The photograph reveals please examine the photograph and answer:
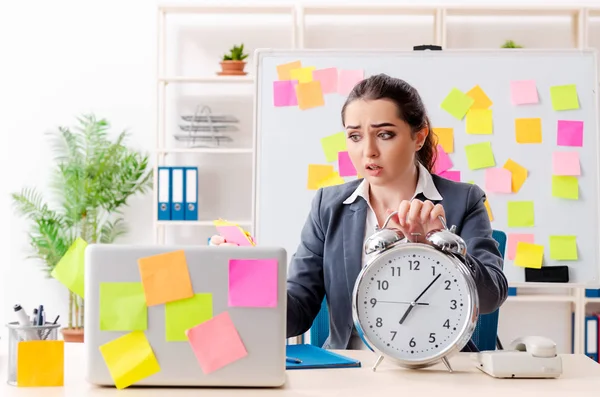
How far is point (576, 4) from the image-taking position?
421cm

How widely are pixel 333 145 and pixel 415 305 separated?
1862 mm

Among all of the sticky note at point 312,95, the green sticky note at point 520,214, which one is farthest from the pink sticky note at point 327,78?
the green sticky note at point 520,214

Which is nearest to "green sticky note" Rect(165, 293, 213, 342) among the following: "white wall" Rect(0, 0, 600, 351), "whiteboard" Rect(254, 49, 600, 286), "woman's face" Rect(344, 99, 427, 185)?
"woman's face" Rect(344, 99, 427, 185)

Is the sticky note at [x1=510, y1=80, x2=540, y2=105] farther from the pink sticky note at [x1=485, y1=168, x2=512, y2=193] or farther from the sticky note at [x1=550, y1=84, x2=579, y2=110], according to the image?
the pink sticky note at [x1=485, y1=168, x2=512, y2=193]

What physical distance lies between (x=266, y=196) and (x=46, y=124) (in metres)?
1.75

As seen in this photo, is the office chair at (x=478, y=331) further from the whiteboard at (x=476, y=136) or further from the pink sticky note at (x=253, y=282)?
the whiteboard at (x=476, y=136)

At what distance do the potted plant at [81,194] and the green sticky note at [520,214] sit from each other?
1.87 m

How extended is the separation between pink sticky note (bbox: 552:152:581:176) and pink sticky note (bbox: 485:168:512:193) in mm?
178

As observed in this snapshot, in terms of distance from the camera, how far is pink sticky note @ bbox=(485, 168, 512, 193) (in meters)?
3.21

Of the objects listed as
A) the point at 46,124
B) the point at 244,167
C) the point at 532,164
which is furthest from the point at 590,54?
the point at 46,124

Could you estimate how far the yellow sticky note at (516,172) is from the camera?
3.20m

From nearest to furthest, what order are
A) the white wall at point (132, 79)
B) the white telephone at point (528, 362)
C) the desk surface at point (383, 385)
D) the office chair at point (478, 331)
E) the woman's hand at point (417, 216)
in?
the desk surface at point (383, 385) → the white telephone at point (528, 362) → the woman's hand at point (417, 216) → the office chair at point (478, 331) → the white wall at point (132, 79)

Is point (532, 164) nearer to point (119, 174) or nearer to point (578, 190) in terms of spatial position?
point (578, 190)

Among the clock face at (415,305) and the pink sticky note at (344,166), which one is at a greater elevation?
the pink sticky note at (344,166)
